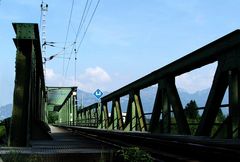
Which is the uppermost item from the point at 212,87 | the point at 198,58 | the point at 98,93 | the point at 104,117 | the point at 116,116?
the point at 98,93

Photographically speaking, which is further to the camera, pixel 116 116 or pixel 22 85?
pixel 116 116

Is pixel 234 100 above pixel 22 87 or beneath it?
beneath

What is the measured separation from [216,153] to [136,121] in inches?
555

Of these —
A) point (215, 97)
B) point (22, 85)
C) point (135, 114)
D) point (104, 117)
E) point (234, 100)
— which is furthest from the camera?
point (104, 117)

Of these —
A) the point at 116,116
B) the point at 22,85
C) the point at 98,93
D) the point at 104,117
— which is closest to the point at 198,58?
the point at 22,85

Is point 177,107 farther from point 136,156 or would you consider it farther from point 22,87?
point 136,156

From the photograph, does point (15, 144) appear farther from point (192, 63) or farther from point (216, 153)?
point (216, 153)

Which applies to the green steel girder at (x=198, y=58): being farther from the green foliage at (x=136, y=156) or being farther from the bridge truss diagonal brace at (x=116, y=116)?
the bridge truss diagonal brace at (x=116, y=116)

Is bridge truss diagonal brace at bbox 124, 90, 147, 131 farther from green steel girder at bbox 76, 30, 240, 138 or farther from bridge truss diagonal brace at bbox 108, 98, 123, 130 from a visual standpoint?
bridge truss diagonal brace at bbox 108, 98, 123, 130

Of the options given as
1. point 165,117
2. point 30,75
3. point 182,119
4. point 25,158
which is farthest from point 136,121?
point 25,158

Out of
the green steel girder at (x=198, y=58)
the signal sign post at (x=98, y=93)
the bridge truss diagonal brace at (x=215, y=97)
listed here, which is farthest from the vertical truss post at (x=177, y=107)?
the signal sign post at (x=98, y=93)

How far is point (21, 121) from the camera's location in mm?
11969

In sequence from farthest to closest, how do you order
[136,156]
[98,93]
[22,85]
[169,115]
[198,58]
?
[98,93]
[169,115]
[198,58]
[22,85]
[136,156]

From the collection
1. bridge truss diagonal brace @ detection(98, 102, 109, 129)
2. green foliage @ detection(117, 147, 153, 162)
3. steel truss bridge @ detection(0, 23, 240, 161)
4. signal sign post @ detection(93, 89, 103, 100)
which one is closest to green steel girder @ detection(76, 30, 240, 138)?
steel truss bridge @ detection(0, 23, 240, 161)
